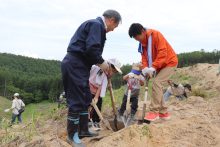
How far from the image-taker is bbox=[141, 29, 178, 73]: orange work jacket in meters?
2.93

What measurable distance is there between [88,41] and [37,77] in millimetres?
74207

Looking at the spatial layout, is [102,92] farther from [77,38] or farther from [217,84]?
[217,84]

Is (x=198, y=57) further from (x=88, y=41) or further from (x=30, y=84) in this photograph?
(x=30, y=84)

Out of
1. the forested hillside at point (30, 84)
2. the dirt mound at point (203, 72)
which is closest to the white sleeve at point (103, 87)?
the dirt mound at point (203, 72)

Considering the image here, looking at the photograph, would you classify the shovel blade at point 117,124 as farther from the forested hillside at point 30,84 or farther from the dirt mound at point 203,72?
the forested hillside at point 30,84

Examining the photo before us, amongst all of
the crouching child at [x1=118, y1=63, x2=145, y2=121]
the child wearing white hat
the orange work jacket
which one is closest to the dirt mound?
the crouching child at [x1=118, y1=63, x2=145, y2=121]

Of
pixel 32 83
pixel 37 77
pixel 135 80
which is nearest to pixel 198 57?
pixel 135 80

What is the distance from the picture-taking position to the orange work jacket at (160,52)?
2930 mm

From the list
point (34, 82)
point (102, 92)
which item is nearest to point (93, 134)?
point (102, 92)

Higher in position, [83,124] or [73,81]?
[73,81]

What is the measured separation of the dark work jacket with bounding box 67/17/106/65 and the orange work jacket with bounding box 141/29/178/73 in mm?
1183

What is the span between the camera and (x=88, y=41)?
2.09m

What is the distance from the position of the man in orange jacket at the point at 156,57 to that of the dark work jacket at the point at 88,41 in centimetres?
103

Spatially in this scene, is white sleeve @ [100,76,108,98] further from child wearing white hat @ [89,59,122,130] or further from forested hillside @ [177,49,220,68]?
forested hillside @ [177,49,220,68]
